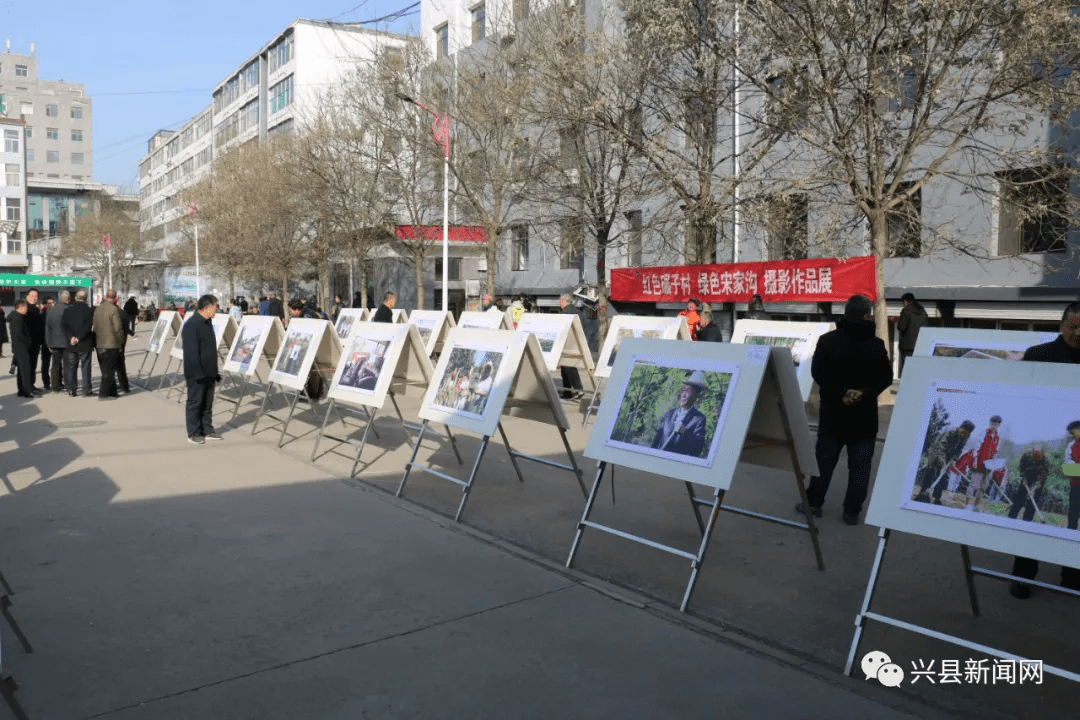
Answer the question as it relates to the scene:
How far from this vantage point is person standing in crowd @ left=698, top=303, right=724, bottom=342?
40.3ft

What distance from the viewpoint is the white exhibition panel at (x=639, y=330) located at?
495 inches

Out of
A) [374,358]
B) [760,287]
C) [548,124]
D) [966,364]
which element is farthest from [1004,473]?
[548,124]

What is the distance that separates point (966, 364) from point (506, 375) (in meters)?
3.64

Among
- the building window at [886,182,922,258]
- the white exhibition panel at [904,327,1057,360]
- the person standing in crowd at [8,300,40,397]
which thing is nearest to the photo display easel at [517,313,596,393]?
the white exhibition panel at [904,327,1057,360]

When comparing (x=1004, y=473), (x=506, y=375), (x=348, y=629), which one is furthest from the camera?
(x=506, y=375)

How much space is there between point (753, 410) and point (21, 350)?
1437 cm

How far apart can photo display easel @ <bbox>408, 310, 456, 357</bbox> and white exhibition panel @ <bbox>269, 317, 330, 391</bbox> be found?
12.7 ft

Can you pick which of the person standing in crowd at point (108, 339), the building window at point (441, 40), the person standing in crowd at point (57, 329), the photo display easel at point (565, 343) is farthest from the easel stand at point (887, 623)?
the building window at point (441, 40)

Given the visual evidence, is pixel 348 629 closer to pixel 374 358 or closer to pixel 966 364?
pixel 966 364

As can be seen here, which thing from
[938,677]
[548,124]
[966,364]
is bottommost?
[938,677]

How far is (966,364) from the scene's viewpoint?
4316 mm

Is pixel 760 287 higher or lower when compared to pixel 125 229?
lower

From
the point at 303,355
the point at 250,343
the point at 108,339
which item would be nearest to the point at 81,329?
the point at 108,339

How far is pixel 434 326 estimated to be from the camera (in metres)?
15.6
